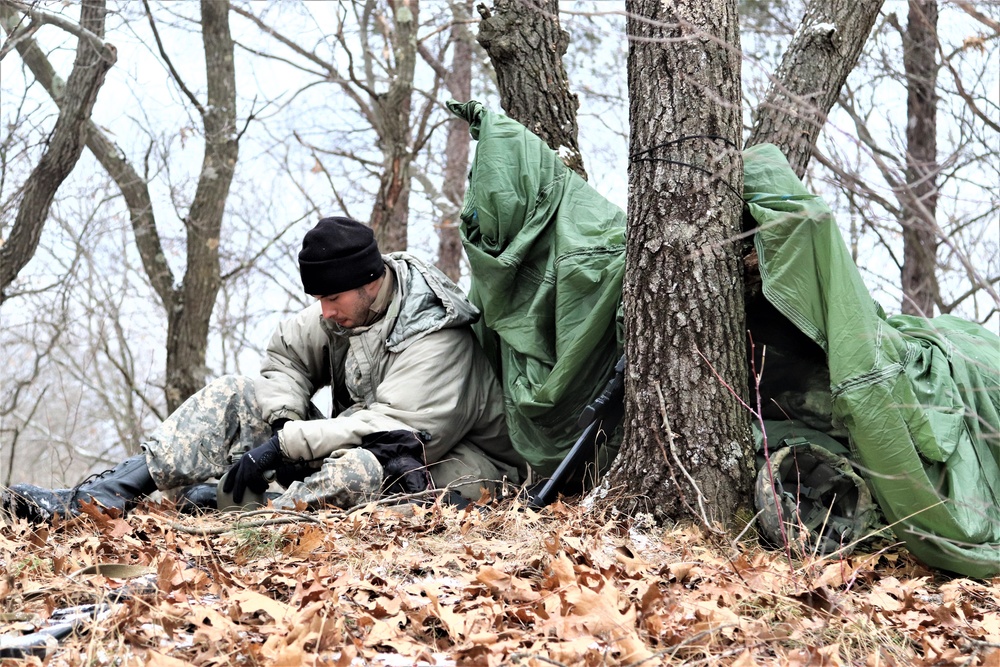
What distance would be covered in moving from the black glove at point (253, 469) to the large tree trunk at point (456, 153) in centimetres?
704

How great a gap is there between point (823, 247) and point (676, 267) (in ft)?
1.67

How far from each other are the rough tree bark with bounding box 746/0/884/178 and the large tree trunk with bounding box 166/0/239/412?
507 centimetres

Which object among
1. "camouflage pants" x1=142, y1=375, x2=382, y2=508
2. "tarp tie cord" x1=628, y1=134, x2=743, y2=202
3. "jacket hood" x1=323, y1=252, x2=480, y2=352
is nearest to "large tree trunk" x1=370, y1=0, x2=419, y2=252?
"jacket hood" x1=323, y1=252, x2=480, y2=352

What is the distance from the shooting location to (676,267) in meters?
3.35

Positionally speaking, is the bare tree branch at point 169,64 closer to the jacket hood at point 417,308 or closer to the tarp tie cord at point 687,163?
the jacket hood at point 417,308

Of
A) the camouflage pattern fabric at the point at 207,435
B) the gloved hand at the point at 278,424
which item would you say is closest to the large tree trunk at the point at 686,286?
the gloved hand at the point at 278,424

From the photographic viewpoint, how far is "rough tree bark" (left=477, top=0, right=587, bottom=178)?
15.8 feet

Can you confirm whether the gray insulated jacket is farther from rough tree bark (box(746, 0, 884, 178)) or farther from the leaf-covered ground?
rough tree bark (box(746, 0, 884, 178))

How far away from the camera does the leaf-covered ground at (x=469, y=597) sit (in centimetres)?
223

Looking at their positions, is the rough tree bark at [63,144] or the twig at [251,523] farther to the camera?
the rough tree bark at [63,144]

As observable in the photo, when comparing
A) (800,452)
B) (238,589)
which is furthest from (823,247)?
(238,589)

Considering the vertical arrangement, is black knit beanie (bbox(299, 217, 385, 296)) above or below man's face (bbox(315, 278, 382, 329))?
above

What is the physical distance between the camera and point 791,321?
334cm

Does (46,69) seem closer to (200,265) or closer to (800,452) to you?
(200,265)
